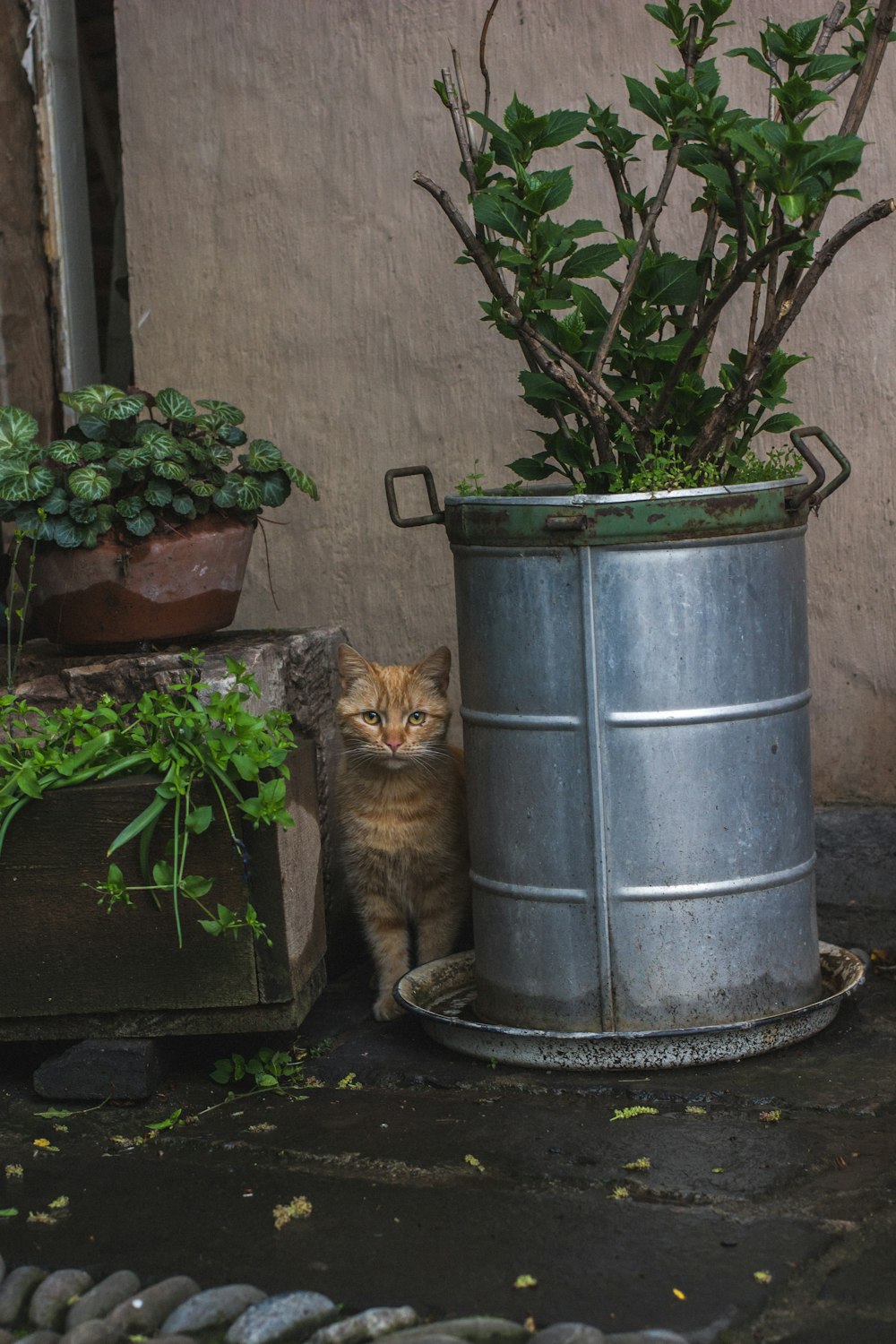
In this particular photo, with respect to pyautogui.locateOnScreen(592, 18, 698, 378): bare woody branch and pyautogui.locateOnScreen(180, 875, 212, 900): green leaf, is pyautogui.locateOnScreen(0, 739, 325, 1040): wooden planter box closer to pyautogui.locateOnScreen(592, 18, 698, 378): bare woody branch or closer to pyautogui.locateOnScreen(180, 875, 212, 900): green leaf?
pyautogui.locateOnScreen(180, 875, 212, 900): green leaf

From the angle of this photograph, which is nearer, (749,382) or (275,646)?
(749,382)

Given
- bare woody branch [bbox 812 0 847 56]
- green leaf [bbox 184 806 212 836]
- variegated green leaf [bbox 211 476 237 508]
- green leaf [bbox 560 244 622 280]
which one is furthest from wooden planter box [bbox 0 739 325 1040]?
bare woody branch [bbox 812 0 847 56]

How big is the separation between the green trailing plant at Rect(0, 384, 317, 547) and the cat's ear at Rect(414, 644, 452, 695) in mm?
549

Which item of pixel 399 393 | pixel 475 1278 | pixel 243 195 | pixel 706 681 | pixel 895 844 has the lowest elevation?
pixel 475 1278

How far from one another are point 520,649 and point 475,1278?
122cm

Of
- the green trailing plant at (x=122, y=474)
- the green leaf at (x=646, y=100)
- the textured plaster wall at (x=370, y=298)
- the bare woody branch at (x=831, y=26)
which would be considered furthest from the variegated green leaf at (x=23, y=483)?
the bare woody branch at (x=831, y=26)

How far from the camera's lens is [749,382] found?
278 centimetres

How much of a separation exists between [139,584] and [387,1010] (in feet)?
3.79

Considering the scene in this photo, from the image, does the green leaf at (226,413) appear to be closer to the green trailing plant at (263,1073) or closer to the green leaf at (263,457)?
the green leaf at (263,457)

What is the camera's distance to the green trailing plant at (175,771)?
270cm

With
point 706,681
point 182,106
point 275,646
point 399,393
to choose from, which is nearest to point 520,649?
point 706,681

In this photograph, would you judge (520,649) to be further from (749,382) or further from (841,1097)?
(841,1097)

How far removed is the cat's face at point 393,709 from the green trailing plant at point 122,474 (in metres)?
0.49

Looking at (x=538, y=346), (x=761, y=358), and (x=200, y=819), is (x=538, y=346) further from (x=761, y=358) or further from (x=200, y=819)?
(x=200, y=819)
